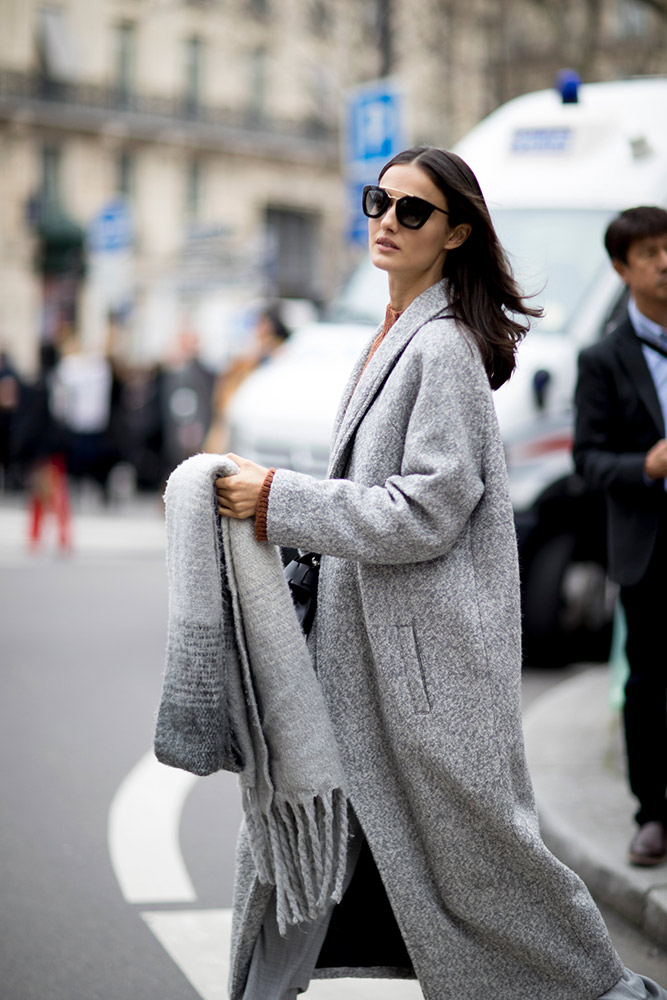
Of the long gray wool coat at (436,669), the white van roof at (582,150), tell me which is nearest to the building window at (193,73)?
the white van roof at (582,150)

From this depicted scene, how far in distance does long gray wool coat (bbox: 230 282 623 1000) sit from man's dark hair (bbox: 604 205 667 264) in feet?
4.80

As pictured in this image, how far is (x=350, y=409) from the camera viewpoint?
115 inches

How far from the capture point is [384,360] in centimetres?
286

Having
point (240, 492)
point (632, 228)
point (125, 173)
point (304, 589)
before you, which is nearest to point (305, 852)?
point (304, 589)

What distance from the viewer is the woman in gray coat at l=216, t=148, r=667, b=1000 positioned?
2.73 meters

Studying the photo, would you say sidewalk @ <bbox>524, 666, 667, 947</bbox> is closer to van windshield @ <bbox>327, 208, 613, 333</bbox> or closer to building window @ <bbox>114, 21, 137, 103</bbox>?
van windshield @ <bbox>327, 208, 613, 333</bbox>

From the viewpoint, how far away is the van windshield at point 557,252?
7.59 metres

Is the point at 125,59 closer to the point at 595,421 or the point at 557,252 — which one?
the point at 557,252

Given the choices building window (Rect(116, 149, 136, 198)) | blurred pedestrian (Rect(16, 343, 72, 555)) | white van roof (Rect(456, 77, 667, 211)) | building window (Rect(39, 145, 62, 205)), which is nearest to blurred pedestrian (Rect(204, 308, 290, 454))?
blurred pedestrian (Rect(16, 343, 72, 555))

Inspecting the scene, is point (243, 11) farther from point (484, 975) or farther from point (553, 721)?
point (484, 975)

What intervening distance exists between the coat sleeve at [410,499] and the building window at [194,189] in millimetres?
44769

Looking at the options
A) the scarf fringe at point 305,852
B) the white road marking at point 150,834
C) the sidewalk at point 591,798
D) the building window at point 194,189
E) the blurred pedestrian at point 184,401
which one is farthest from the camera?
the building window at point 194,189

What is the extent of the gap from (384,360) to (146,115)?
1752 inches

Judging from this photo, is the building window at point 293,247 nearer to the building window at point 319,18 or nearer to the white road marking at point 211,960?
the building window at point 319,18
